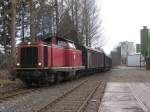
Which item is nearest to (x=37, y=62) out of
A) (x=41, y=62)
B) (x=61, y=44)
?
(x=41, y=62)

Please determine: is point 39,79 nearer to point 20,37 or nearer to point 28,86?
point 28,86

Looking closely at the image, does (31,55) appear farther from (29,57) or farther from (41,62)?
(41,62)

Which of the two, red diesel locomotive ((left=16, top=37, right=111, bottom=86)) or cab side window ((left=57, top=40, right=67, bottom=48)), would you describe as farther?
cab side window ((left=57, top=40, right=67, bottom=48))

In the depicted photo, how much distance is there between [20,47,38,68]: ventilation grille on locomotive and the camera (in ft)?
85.7

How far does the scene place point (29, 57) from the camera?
26.3 m

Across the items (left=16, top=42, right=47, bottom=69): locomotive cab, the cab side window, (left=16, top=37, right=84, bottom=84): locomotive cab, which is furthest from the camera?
the cab side window

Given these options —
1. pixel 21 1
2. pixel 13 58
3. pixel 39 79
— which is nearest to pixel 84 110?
pixel 39 79

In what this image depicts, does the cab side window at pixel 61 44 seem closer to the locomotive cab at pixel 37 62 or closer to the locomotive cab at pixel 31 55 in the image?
the locomotive cab at pixel 37 62

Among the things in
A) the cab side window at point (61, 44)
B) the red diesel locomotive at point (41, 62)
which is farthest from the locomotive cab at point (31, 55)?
the cab side window at point (61, 44)

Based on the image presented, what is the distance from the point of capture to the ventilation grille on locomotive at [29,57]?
85.7 ft

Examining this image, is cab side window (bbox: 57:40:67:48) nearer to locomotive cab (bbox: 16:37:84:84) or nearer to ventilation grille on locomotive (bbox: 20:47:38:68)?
locomotive cab (bbox: 16:37:84:84)

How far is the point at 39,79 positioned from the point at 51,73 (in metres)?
1.29

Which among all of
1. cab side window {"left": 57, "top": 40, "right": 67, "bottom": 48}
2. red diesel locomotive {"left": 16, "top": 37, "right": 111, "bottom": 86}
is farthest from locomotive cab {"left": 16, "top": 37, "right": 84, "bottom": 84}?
cab side window {"left": 57, "top": 40, "right": 67, "bottom": 48}

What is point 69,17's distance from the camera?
5919 centimetres
